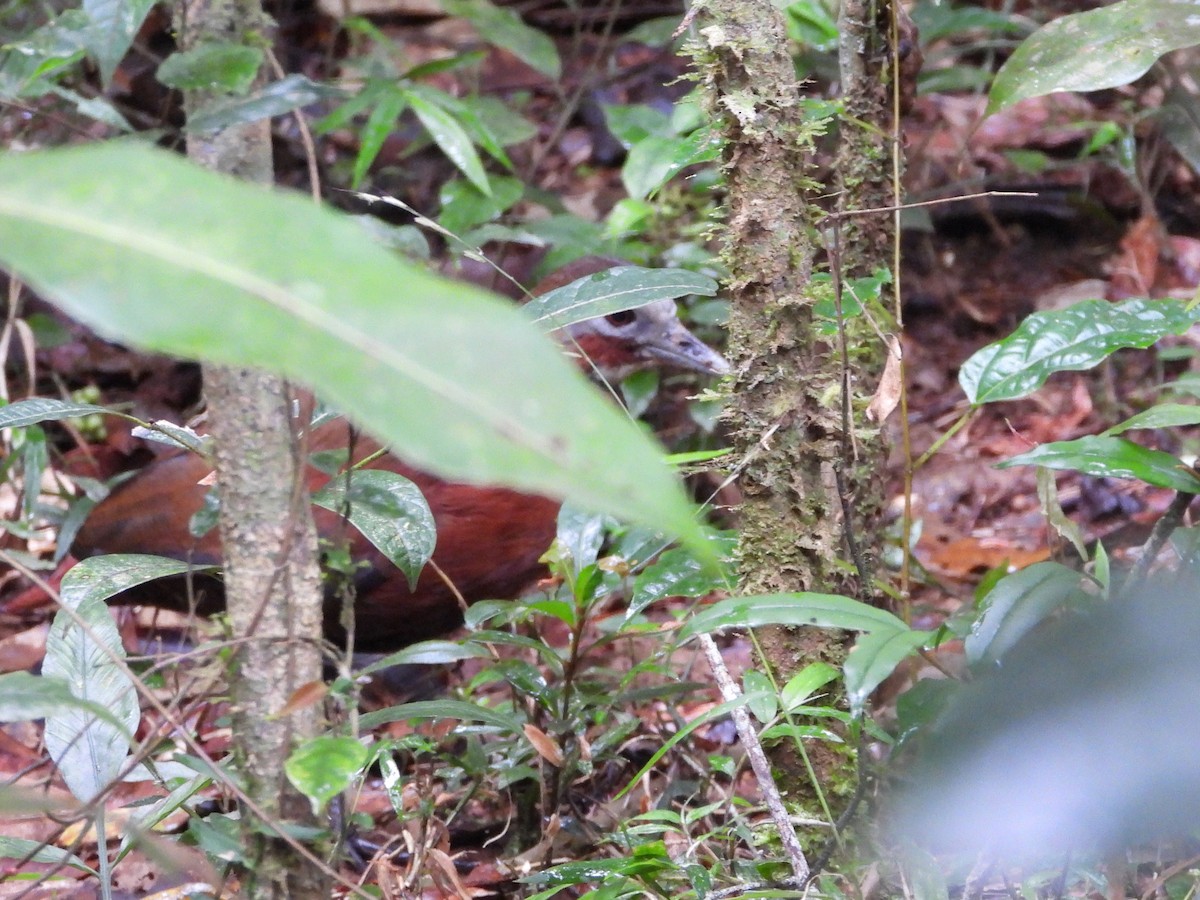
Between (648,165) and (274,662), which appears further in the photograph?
(648,165)

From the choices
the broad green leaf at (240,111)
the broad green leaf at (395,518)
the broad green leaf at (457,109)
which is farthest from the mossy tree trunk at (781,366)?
the broad green leaf at (457,109)

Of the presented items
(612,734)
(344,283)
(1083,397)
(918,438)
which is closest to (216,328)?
(344,283)

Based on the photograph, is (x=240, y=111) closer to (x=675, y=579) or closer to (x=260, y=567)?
(x=260, y=567)

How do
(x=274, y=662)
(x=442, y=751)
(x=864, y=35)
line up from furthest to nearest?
(x=442, y=751)
(x=864, y=35)
(x=274, y=662)

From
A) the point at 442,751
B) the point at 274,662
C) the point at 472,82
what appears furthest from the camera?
the point at 472,82

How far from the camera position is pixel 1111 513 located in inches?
112

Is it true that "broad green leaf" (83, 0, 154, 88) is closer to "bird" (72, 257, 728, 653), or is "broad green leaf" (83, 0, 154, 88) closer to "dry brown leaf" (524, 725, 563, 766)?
"bird" (72, 257, 728, 653)

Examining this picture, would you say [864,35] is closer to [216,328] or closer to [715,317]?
[216,328]

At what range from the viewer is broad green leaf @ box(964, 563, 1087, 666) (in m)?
Result: 1.14

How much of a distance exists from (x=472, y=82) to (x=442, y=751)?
9.89 feet

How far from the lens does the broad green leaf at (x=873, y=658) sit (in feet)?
3.34

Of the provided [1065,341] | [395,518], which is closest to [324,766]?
[395,518]

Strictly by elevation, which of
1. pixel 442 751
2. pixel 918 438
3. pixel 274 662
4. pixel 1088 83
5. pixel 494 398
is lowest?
pixel 918 438

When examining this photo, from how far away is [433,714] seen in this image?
4.60 ft
